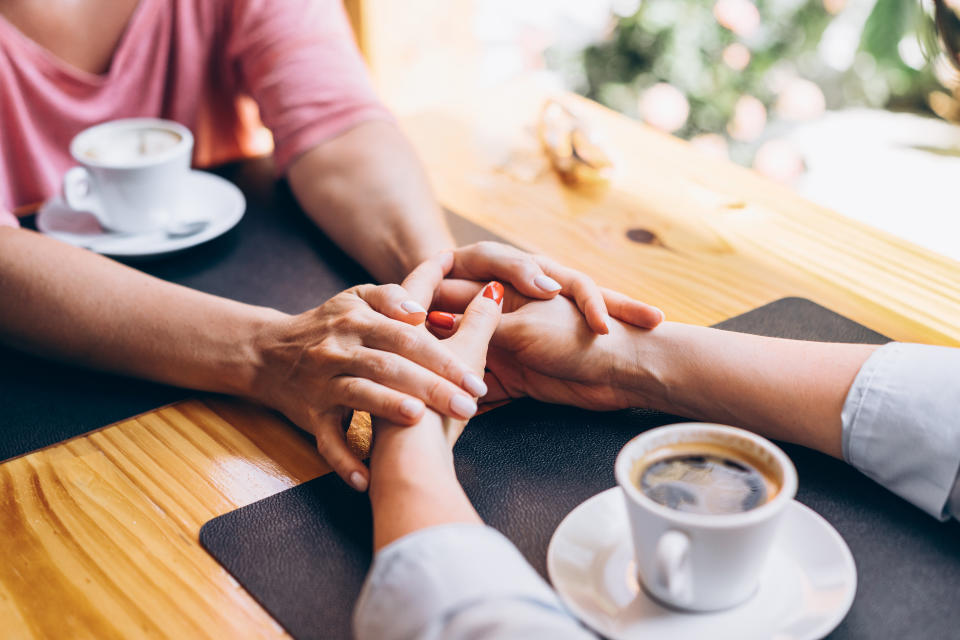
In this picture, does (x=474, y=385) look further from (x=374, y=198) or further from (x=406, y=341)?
(x=374, y=198)

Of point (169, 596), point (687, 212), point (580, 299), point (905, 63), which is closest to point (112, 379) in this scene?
point (169, 596)

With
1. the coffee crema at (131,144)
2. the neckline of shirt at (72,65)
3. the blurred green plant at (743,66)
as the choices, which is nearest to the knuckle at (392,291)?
the coffee crema at (131,144)

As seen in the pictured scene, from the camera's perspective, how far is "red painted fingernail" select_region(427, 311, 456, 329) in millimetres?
859

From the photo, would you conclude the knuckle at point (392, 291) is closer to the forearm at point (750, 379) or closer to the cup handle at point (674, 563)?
the forearm at point (750, 379)

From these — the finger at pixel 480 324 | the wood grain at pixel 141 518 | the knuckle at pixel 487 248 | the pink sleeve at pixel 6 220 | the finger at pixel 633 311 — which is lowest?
the wood grain at pixel 141 518

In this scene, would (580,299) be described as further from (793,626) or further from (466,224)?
(793,626)

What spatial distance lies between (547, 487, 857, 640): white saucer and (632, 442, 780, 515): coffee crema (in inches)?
2.1

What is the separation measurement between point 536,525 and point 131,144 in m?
0.75

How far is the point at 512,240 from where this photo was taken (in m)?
1.07

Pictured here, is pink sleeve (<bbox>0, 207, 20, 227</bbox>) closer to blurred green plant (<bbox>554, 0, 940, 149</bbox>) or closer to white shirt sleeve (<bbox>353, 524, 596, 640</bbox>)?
white shirt sleeve (<bbox>353, 524, 596, 640</bbox>)

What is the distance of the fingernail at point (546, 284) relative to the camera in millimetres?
851

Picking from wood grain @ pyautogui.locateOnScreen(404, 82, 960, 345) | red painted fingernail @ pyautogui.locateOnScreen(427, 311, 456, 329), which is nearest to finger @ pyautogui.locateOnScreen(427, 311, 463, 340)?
red painted fingernail @ pyautogui.locateOnScreen(427, 311, 456, 329)

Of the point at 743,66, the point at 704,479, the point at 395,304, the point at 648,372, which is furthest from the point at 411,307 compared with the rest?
the point at 743,66

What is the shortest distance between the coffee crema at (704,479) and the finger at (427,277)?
0.35 metres
